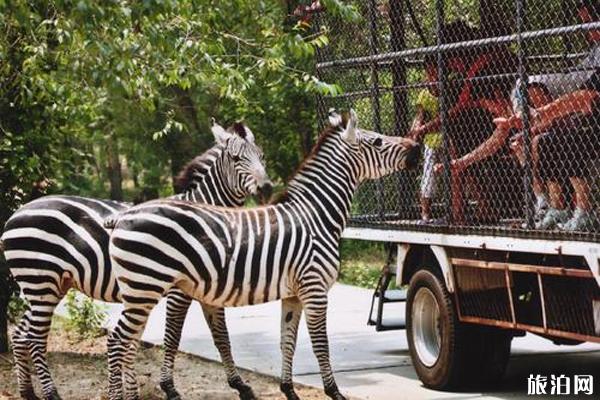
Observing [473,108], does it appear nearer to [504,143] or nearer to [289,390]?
[504,143]

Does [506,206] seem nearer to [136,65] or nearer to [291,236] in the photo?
[291,236]

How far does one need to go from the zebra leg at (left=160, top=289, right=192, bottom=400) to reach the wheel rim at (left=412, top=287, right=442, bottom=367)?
194 centimetres

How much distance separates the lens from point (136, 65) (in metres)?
10.7

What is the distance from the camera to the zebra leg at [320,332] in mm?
9445

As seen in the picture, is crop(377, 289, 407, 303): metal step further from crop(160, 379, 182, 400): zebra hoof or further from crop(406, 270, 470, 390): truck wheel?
crop(160, 379, 182, 400): zebra hoof

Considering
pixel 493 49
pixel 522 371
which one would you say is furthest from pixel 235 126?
pixel 522 371

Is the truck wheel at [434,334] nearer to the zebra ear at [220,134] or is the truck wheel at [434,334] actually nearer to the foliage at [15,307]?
the zebra ear at [220,134]

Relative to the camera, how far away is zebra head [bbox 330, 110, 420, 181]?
10164mm

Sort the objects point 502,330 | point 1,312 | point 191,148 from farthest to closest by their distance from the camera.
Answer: point 191,148 < point 1,312 < point 502,330

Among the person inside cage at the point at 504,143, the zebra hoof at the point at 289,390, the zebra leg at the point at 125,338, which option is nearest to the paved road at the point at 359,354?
the zebra hoof at the point at 289,390

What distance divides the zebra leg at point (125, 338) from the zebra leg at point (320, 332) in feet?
3.90

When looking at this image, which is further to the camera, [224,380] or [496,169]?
[224,380]

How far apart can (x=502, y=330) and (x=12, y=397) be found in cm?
411

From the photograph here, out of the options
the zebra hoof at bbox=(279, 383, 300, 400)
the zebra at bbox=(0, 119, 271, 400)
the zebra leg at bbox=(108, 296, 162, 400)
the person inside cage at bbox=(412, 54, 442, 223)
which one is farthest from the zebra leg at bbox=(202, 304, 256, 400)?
the person inside cage at bbox=(412, 54, 442, 223)
